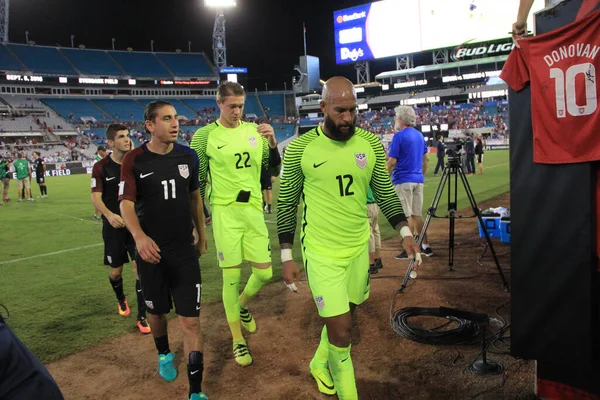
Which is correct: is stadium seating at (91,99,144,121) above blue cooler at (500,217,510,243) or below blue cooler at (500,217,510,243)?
above

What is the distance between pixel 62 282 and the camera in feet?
25.6

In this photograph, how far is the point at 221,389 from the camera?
159 inches

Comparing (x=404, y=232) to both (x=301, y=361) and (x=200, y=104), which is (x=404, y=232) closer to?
(x=301, y=361)

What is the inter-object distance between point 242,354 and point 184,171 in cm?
196

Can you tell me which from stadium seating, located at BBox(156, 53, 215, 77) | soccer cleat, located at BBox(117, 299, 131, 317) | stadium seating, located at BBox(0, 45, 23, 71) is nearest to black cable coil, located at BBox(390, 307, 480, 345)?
soccer cleat, located at BBox(117, 299, 131, 317)

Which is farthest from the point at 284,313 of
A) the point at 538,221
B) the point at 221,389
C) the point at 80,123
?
the point at 80,123

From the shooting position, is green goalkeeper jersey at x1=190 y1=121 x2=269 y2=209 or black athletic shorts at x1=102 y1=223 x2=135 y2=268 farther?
black athletic shorts at x1=102 y1=223 x2=135 y2=268

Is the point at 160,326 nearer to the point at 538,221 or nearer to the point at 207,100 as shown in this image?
the point at 538,221

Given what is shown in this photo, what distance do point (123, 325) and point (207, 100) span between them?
7477 centimetres

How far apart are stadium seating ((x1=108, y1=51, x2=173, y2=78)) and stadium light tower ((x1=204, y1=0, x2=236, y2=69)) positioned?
9514 mm

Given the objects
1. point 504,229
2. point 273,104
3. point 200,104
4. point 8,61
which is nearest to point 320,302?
point 504,229

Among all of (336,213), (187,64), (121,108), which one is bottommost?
(336,213)

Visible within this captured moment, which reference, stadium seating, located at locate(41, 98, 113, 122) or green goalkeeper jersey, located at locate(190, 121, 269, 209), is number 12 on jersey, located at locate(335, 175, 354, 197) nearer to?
green goalkeeper jersey, located at locate(190, 121, 269, 209)

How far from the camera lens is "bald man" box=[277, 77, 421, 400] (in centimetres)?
331
